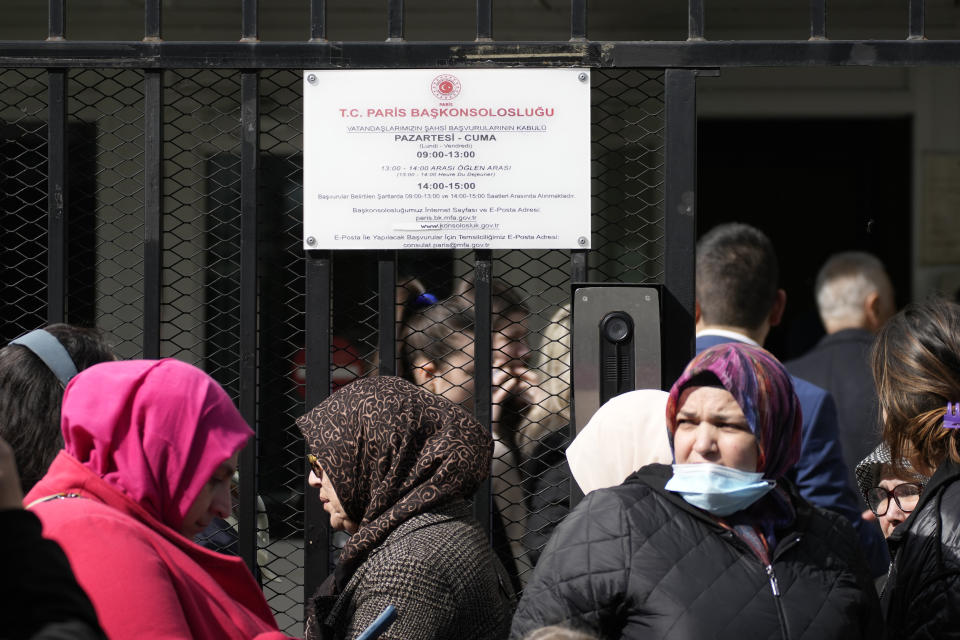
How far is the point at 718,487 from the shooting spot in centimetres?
206

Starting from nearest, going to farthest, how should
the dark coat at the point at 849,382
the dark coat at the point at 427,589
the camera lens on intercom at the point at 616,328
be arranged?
1. the dark coat at the point at 427,589
2. the camera lens on intercom at the point at 616,328
3. the dark coat at the point at 849,382

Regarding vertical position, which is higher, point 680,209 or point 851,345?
point 680,209

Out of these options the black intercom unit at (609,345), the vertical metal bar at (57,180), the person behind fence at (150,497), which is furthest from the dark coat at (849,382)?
the vertical metal bar at (57,180)

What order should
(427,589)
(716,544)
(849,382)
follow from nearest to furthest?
(716,544) → (427,589) → (849,382)

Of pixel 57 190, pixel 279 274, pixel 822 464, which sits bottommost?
pixel 822 464

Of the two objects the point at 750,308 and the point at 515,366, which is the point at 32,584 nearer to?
the point at 515,366

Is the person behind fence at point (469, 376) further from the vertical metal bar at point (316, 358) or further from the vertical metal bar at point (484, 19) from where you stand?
the vertical metal bar at point (484, 19)

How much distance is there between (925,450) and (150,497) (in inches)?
61.4

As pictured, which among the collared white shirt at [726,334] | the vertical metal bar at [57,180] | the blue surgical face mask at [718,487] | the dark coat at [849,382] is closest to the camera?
the blue surgical face mask at [718,487]

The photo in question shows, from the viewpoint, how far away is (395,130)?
97.6 inches

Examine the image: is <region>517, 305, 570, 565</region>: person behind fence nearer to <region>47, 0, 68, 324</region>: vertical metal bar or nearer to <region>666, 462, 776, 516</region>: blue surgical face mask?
<region>666, 462, 776, 516</region>: blue surgical face mask

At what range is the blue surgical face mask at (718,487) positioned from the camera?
6.77ft

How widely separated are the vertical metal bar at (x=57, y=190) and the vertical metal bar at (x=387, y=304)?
0.73 metres

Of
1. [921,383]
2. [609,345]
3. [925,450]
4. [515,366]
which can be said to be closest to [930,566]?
[925,450]
